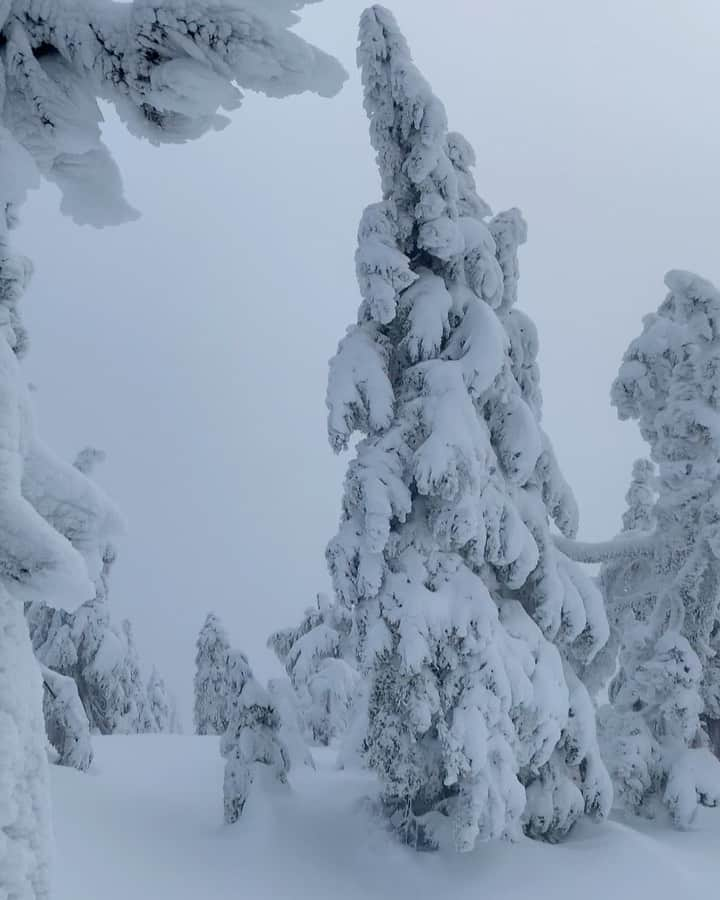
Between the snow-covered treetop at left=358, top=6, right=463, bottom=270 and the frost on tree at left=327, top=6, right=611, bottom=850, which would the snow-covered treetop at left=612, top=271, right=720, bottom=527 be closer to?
the frost on tree at left=327, top=6, right=611, bottom=850

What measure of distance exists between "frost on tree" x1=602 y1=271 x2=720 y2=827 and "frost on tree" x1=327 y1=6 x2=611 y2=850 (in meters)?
2.85

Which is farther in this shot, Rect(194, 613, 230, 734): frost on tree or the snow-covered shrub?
Rect(194, 613, 230, 734): frost on tree

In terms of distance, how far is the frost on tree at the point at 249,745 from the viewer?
43.8ft

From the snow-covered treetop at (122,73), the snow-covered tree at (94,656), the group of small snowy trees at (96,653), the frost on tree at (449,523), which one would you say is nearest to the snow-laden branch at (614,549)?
the frost on tree at (449,523)

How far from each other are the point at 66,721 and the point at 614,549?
35.1ft

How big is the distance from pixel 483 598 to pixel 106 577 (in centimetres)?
1793

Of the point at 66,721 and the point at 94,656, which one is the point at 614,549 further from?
the point at 94,656

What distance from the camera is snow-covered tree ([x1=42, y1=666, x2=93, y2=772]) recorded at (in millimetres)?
14742

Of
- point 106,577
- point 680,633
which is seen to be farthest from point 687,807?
point 106,577

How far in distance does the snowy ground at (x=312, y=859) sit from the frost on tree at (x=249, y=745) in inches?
12.2

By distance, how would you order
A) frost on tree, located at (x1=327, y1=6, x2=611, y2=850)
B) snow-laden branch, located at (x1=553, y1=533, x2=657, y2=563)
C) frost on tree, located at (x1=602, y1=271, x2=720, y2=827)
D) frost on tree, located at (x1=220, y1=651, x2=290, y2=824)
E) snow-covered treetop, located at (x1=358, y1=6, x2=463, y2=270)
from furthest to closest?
1. snow-laden branch, located at (x1=553, y1=533, x2=657, y2=563)
2. frost on tree, located at (x1=602, y1=271, x2=720, y2=827)
3. snow-covered treetop, located at (x1=358, y1=6, x2=463, y2=270)
4. frost on tree, located at (x1=220, y1=651, x2=290, y2=824)
5. frost on tree, located at (x1=327, y1=6, x2=611, y2=850)

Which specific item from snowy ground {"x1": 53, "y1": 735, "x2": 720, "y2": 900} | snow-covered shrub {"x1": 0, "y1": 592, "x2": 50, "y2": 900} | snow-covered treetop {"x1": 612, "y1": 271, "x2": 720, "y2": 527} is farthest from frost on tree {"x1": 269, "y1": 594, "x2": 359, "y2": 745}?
snow-covered shrub {"x1": 0, "y1": 592, "x2": 50, "y2": 900}

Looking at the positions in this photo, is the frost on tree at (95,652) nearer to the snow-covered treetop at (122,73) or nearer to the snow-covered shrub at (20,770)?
the snow-covered treetop at (122,73)

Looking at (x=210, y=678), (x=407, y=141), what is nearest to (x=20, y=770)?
(x=407, y=141)
